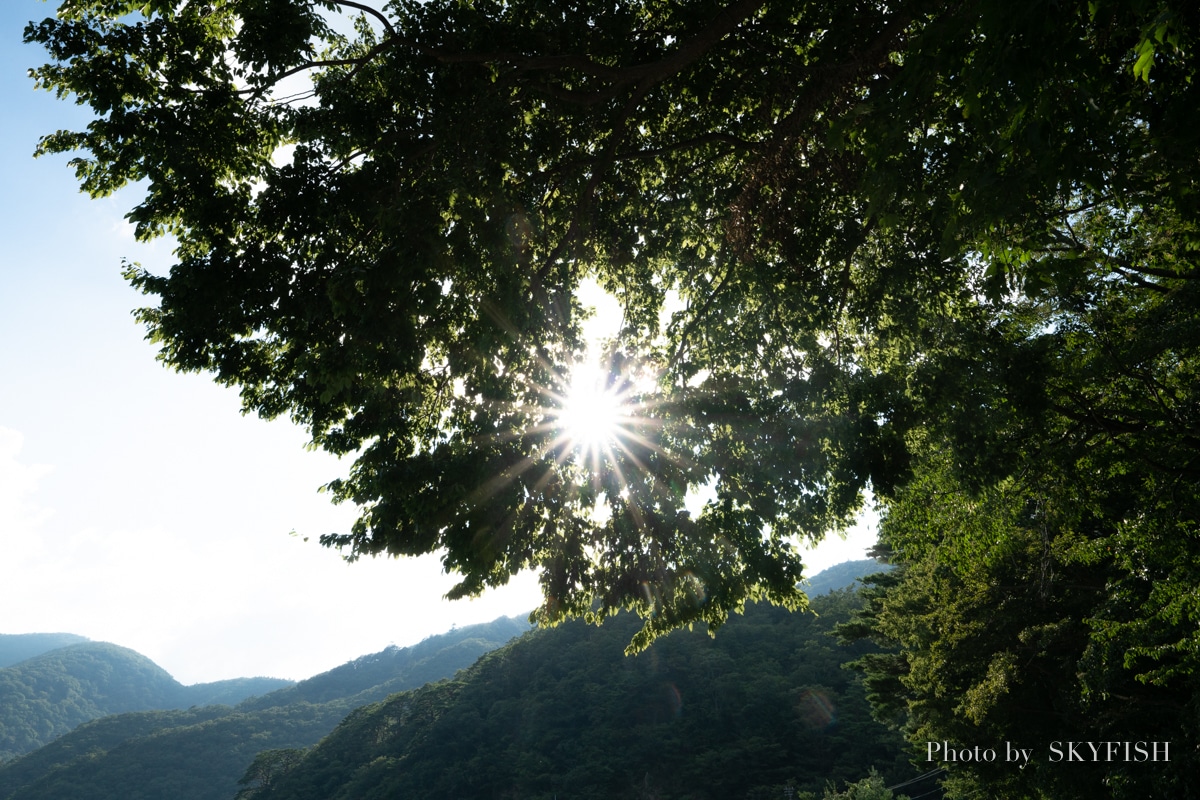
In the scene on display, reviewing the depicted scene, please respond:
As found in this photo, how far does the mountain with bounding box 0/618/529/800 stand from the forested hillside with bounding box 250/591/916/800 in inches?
1476

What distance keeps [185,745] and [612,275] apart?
136857mm

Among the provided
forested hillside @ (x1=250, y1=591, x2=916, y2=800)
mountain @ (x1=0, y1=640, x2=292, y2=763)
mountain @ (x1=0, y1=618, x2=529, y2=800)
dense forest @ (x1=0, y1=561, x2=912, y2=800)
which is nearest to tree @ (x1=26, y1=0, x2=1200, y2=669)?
dense forest @ (x1=0, y1=561, x2=912, y2=800)

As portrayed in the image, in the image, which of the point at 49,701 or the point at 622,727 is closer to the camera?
the point at 622,727

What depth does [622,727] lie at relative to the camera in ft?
213

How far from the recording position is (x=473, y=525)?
761 centimetres

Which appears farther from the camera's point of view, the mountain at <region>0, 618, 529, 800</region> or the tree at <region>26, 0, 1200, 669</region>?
the mountain at <region>0, 618, 529, 800</region>

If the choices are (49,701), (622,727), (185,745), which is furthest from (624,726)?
(49,701)

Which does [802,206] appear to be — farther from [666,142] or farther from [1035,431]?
[1035,431]

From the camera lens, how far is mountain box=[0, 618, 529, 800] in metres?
98.9

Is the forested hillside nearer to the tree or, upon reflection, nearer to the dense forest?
the dense forest

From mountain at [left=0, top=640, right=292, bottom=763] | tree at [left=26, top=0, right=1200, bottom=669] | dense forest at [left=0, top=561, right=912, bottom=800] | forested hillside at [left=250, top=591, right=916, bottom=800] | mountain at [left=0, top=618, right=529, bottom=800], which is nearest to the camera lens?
tree at [left=26, top=0, right=1200, bottom=669]

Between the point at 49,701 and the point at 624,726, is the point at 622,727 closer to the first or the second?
the point at 624,726

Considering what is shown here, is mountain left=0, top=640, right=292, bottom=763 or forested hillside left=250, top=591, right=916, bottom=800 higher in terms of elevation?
forested hillside left=250, top=591, right=916, bottom=800

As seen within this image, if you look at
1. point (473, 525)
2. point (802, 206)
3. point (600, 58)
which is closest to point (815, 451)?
point (802, 206)
